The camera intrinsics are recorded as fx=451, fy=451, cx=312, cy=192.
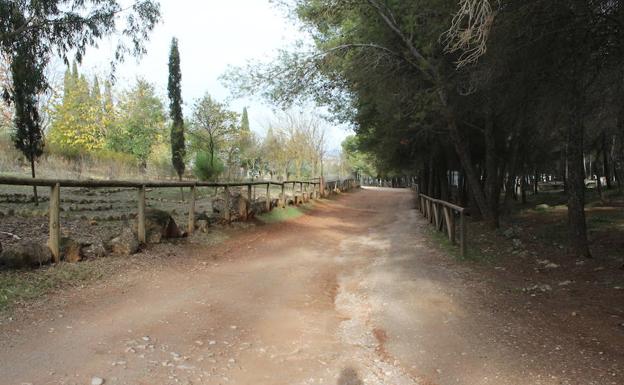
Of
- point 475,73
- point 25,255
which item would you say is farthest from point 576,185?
point 25,255

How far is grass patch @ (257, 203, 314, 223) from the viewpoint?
13820 mm

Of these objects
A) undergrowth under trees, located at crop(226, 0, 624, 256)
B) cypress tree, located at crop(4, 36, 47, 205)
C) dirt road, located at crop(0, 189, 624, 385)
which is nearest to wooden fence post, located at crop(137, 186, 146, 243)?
dirt road, located at crop(0, 189, 624, 385)

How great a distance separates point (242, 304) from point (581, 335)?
3.73m

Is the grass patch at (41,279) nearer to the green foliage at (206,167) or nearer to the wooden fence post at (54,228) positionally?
the wooden fence post at (54,228)

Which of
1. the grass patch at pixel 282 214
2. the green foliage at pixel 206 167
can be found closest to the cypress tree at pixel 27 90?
the grass patch at pixel 282 214

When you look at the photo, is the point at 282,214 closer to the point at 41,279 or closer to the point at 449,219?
the point at 449,219

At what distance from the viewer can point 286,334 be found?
181 inches

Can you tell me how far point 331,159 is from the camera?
238ft

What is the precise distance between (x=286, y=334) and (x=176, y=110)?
2366cm

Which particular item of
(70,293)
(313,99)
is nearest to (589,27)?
(70,293)

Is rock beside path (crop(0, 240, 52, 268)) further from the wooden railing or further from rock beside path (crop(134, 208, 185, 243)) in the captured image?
the wooden railing

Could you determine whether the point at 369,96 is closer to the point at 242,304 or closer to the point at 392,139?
the point at 392,139

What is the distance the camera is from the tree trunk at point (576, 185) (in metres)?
7.88

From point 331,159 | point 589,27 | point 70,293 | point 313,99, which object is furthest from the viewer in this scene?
point 331,159
